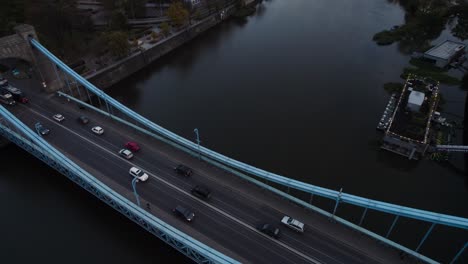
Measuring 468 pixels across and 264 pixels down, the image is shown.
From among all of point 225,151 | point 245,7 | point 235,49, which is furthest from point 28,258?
point 245,7

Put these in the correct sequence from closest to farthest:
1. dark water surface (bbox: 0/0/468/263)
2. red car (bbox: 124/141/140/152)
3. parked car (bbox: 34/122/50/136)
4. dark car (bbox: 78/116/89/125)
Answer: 1. dark water surface (bbox: 0/0/468/263)
2. red car (bbox: 124/141/140/152)
3. parked car (bbox: 34/122/50/136)
4. dark car (bbox: 78/116/89/125)

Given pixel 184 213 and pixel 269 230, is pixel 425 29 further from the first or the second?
pixel 184 213

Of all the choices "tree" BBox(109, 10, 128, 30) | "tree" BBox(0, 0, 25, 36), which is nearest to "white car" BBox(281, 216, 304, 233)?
"tree" BBox(109, 10, 128, 30)

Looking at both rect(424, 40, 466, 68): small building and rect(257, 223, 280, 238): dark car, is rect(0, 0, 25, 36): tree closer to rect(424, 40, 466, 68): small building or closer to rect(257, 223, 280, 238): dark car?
rect(257, 223, 280, 238): dark car

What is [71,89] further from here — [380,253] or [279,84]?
[380,253]

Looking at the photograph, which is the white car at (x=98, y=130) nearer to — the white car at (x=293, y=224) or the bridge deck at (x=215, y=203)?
the bridge deck at (x=215, y=203)

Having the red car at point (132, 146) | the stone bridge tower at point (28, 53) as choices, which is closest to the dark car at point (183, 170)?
the red car at point (132, 146)
